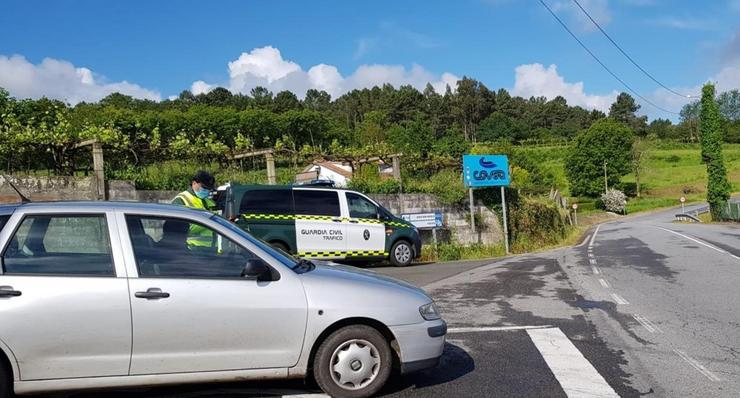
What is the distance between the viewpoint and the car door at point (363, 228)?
1460cm

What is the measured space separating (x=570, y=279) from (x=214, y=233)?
30.1 ft

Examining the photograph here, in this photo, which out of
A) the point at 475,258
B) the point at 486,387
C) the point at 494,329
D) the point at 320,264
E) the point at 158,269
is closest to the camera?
the point at 158,269

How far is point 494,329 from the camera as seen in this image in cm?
717

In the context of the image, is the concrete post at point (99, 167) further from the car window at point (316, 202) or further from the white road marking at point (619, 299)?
the white road marking at point (619, 299)

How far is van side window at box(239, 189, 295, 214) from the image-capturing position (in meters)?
13.4

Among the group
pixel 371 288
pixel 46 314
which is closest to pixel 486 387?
pixel 371 288

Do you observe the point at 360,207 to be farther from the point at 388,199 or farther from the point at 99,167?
the point at 99,167

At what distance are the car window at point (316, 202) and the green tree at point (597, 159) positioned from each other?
72210 millimetres

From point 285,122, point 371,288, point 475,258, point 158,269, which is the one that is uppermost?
point 285,122

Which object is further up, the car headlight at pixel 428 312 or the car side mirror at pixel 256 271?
the car side mirror at pixel 256 271

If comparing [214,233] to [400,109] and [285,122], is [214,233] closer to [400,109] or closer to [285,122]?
[285,122]

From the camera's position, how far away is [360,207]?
14781mm

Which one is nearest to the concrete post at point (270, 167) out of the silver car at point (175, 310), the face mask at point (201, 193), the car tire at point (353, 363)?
the face mask at point (201, 193)

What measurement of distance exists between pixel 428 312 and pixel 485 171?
16255mm
